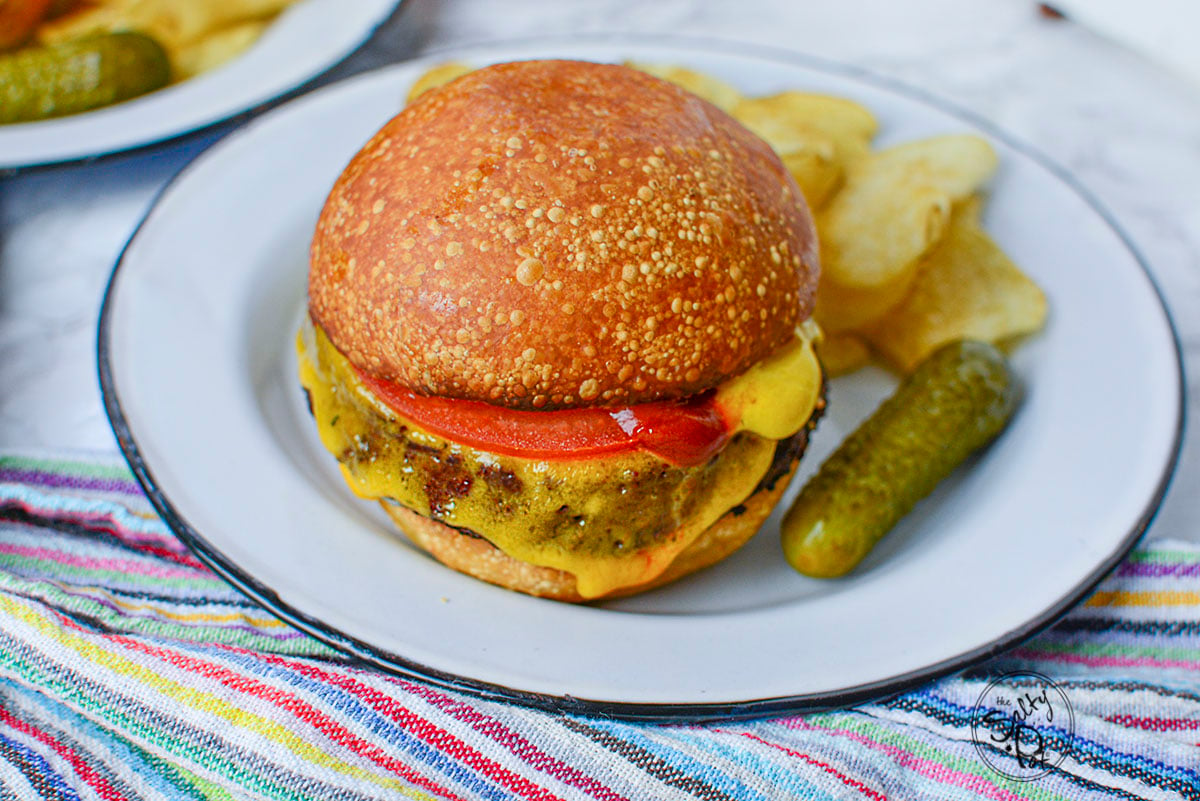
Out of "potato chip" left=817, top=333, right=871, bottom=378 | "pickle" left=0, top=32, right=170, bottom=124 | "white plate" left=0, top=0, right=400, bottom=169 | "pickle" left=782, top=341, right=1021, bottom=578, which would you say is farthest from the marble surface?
"potato chip" left=817, top=333, right=871, bottom=378

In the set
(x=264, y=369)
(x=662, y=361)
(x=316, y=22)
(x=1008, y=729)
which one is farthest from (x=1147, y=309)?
(x=316, y=22)

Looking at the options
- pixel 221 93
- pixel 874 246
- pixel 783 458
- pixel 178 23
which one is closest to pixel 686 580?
pixel 783 458

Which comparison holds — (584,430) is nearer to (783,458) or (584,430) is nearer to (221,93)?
(783,458)

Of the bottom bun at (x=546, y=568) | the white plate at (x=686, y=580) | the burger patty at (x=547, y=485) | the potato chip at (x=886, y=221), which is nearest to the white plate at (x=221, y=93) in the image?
the white plate at (x=686, y=580)

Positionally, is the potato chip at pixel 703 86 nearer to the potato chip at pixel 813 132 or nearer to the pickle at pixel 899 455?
the potato chip at pixel 813 132

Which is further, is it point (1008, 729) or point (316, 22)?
point (316, 22)

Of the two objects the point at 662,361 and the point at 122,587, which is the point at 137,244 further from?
the point at 662,361

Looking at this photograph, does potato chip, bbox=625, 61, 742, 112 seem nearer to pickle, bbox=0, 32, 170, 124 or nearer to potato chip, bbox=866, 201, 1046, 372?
potato chip, bbox=866, 201, 1046, 372
